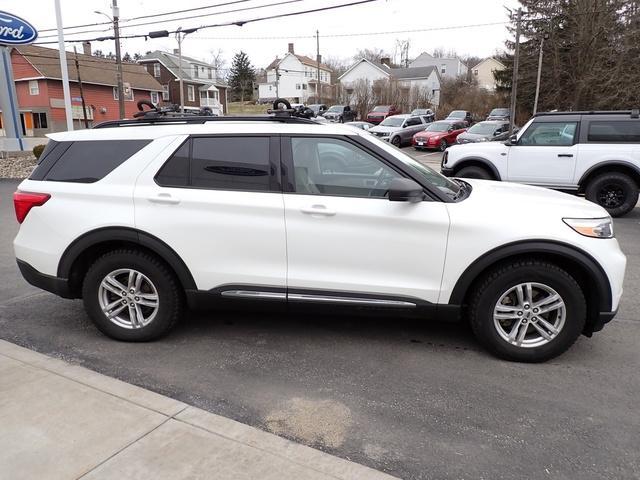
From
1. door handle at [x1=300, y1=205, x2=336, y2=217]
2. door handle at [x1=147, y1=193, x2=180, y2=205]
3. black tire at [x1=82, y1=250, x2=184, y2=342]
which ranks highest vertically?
door handle at [x1=147, y1=193, x2=180, y2=205]

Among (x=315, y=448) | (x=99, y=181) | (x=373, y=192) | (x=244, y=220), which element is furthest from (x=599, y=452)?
(x=99, y=181)

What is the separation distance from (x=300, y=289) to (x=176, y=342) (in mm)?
1169

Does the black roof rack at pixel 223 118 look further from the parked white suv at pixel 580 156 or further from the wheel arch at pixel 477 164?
the parked white suv at pixel 580 156

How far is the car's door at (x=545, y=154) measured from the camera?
30.6ft

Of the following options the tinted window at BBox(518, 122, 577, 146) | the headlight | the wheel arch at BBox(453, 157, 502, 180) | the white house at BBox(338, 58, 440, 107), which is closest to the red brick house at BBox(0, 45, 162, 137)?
the white house at BBox(338, 58, 440, 107)

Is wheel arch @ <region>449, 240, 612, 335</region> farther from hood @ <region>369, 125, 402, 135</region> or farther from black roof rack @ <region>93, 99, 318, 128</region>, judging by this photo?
hood @ <region>369, 125, 402, 135</region>

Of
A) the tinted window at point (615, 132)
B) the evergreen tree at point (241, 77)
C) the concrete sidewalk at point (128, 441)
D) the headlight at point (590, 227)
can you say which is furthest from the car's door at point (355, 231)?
the evergreen tree at point (241, 77)

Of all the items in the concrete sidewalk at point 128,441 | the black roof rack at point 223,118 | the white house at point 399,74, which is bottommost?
the concrete sidewalk at point 128,441

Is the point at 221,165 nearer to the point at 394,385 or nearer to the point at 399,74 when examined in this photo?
the point at 394,385

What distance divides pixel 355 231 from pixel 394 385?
1.07m

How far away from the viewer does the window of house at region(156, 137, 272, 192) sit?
12.4 feet

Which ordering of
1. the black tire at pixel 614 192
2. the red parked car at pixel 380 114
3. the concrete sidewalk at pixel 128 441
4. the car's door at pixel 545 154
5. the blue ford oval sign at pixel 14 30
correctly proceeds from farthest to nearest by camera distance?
1. the red parked car at pixel 380 114
2. the blue ford oval sign at pixel 14 30
3. the car's door at pixel 545 154
4. the black tire at pixel 614 192
5. the concrete sidewalk at pixel 128 441

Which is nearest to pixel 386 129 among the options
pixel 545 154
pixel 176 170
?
pixel 545 154

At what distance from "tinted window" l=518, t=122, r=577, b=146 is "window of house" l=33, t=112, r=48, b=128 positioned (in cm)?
4416
